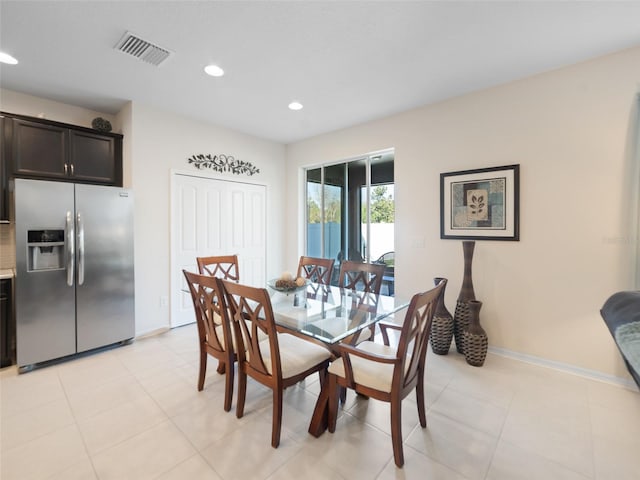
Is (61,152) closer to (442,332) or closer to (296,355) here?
(296,355)

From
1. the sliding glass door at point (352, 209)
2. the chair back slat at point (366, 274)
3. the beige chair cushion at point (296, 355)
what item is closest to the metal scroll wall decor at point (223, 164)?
the sliding glass door at point (352, 209)

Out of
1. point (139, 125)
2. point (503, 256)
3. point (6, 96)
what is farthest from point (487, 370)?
point (6, 96)

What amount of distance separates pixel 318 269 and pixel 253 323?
1.58 metres

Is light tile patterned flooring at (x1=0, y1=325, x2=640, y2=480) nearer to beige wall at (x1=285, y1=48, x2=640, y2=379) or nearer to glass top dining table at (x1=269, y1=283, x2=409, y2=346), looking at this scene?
beige wall at (x1=285, y1=48, x2=640, y2=379)

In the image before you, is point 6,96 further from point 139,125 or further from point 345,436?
point 345,436

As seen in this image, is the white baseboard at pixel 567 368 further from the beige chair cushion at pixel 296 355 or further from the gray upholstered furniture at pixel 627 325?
the beige chair cushion at pixel 296 355

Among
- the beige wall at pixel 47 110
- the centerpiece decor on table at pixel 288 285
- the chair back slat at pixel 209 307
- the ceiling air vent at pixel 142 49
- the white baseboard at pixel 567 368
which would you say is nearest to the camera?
the chair back slat at pixel 209 307

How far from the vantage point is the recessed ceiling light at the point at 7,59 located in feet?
7.52

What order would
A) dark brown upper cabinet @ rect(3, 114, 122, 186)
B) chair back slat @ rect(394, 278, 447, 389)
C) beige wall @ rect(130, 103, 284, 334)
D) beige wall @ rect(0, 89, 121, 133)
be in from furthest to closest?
beige wall @ rect(130, 103, 284, 334) → beige wall @ rect(0, 89, 121, 133) → dark brown upper cabinet @ rect(3, 114, 122, 186) → chair back slat @ rect(394, 278, 447, 389)

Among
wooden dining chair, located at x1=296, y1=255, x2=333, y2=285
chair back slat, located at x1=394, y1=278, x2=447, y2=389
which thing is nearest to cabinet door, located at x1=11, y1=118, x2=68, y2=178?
wooden dining chair, located at x1=296, y1=255, x2=333, y2=285

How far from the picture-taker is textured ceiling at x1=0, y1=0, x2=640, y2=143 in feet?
6.02

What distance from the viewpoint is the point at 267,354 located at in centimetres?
188

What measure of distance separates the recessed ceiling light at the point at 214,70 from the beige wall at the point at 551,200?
7.20 ft

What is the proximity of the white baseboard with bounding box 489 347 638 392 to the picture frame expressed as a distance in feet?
3.71
